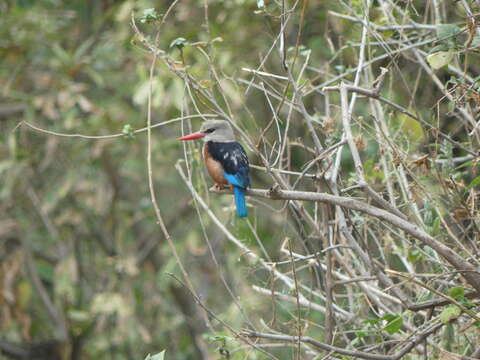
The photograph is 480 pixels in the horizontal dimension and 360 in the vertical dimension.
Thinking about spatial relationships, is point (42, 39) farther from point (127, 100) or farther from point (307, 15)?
point (307, 15)

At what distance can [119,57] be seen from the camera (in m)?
5.86

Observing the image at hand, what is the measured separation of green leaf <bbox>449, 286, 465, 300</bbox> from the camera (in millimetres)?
1965

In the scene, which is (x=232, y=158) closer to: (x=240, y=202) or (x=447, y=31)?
(x=240, y=202)

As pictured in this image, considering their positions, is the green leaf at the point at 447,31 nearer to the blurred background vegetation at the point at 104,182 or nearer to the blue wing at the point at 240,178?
the blue wing at the point at 240,178

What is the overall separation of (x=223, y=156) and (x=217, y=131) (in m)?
Result: 0.18

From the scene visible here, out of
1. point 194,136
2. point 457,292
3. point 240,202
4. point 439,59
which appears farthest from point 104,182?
point 457,292

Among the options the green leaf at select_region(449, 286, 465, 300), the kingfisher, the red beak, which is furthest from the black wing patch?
the green leaf at select_region(449, 286, 465, 300)

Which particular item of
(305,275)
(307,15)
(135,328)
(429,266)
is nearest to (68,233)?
(135,328)

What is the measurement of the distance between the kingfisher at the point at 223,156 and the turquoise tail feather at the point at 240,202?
0.11 metres

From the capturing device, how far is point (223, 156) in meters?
3.53

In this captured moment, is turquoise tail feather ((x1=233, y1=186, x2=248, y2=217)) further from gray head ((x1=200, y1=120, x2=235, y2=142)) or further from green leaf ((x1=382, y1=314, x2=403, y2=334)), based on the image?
green leaf ((x1=382, y1=314, x2=403, y2=334))

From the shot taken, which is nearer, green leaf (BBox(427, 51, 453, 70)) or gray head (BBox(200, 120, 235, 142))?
green leaf (BBox(427, 51, 453, 70))

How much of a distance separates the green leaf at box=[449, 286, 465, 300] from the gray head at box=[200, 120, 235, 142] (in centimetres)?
181

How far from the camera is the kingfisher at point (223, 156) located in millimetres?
3334
